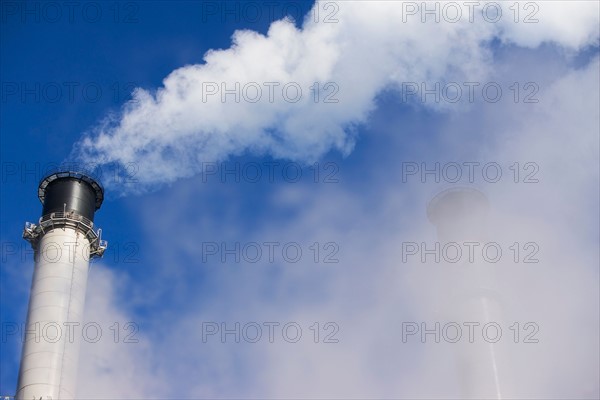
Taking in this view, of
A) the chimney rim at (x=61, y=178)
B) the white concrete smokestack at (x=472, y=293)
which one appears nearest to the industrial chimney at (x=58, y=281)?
the chimney rim at (x=61, y=178)

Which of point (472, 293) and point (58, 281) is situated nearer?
point (58, 281)

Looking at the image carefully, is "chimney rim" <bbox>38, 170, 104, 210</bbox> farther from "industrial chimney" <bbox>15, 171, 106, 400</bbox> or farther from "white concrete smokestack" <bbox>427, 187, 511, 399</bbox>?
"white concrete smokestack" <bbox>427, 187, 511, 399</bbox>

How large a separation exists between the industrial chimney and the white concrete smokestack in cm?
4461

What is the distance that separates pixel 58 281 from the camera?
2114 inches

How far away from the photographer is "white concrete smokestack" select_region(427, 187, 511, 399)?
79.9 meters

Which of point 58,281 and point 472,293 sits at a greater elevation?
point 472,293

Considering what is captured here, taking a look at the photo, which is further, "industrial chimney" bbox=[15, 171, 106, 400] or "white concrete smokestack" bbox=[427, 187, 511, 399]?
"white concrete smokestack" bbox=[427, 187, 511, 399]

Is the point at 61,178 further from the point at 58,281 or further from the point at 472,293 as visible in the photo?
the point at 472,293

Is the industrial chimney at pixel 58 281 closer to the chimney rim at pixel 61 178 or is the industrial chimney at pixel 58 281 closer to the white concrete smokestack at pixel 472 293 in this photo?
the chimney rim at pixel 61 178

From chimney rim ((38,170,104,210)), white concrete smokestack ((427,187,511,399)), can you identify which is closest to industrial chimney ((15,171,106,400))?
chimney rim ((38,170,104,210))

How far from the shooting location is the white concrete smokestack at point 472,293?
7988cm

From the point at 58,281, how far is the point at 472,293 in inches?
2006

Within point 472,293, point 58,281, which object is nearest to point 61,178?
point 58,281

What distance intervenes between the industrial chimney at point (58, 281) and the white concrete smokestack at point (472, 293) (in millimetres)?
44608
